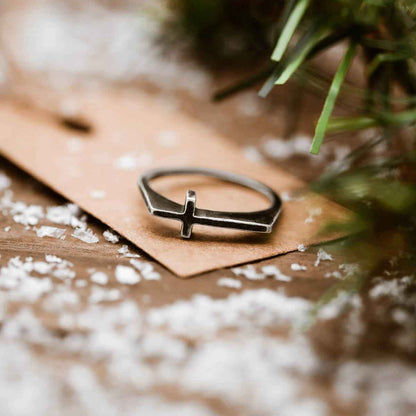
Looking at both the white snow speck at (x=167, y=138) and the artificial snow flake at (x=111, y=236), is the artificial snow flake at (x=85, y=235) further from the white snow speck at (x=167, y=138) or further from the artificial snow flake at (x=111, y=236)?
the white snow speck at (x=167, y=138)

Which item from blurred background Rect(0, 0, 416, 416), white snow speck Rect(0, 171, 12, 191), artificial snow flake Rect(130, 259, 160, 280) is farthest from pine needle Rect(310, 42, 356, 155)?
white snow speck Rect(0, 171, 12, 191)

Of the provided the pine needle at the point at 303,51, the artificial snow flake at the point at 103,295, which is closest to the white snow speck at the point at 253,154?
the pine needle at the point at 303,51

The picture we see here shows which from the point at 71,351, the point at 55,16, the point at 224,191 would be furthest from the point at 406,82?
the point at 55,16

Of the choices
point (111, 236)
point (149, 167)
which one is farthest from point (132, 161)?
point (111, 236)

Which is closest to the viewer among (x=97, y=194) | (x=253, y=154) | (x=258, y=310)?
(x=258, y=310)

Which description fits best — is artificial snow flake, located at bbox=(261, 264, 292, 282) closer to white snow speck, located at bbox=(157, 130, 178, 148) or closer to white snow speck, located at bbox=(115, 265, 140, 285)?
white snow speck, located at bbox=(115, 265, 140, 285)

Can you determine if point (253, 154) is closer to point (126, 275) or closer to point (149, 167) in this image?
point (149, 167)

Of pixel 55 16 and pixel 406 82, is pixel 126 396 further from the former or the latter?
pixel 55 16

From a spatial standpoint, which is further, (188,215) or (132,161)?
(132,161)

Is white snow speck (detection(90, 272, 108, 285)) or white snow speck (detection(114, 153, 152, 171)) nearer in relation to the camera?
white snow speck (detection(90, 272, 108, 285))
